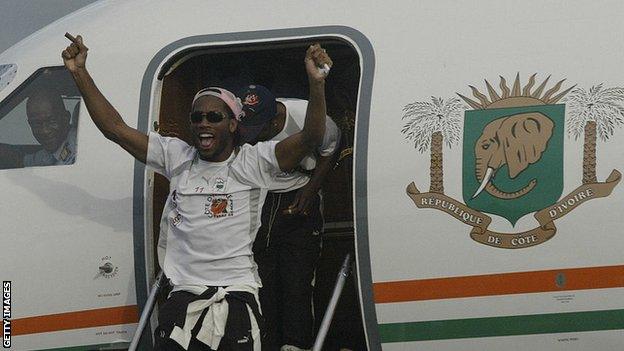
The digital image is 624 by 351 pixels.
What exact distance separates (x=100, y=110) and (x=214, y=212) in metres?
0.89

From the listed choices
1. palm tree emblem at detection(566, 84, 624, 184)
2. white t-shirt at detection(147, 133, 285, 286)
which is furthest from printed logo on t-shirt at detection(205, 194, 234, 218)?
palm tree emblem at detection(566, 84, 624, 184)

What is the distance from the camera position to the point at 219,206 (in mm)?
6406

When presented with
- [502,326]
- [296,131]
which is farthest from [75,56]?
[502,326]

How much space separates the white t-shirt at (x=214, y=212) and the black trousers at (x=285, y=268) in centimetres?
38

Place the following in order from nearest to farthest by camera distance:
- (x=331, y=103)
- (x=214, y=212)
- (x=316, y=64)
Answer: (x=316, y=64) < (x=214, y=212) < (x=331, y=103)

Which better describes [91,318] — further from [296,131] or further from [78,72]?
[296,131]

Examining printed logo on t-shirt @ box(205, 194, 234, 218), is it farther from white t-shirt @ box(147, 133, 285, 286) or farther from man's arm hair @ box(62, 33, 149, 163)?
man's arm hair @ box(62, 33, 149, 163)

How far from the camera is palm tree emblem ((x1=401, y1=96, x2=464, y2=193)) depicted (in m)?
6.52

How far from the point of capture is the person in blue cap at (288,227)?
6871mm

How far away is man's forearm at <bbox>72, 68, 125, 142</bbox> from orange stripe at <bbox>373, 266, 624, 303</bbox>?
1745 millimetres

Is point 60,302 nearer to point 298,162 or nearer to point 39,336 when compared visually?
point 39,336

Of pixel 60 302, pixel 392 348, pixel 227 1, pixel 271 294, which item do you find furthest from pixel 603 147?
pixel 60 302

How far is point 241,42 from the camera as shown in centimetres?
715

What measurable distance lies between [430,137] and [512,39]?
74 cm
